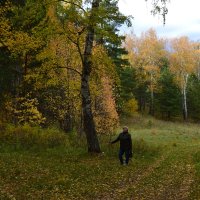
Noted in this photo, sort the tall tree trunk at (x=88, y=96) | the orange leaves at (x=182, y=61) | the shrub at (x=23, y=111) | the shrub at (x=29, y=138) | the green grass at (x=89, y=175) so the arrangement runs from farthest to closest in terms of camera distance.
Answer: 1. the orange leaves at (x=182, y=61)
2. the shrub at (x=23, y=111)
3. the shrub at (x=29, y=138)
4. the tall tree trunk at (x=88, y=96)
5. the green grass at (x=89, y=175)

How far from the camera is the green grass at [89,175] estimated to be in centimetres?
1079

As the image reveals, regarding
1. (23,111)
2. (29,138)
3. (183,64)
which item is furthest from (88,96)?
(183,64)

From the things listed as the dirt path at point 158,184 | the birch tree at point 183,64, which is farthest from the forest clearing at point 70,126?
the birch tree at point 183,64

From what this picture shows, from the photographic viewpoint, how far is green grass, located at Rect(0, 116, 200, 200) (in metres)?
10.8

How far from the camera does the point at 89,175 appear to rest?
1360 centimetres

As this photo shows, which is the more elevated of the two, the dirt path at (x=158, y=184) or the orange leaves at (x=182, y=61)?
the orange leaves at (x=182, y=61)

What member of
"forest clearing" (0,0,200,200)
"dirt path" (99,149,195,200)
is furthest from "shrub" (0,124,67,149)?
"dirt path" (99,149,195,200)

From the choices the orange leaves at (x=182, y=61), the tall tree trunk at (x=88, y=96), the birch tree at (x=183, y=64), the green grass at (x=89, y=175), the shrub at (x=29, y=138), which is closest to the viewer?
the green grass at (x=89, y=175)

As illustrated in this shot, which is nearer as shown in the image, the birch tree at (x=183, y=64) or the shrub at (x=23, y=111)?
the shrub at (x=23, y=111)

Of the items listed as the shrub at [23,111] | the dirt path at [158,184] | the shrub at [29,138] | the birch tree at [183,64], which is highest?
the birch tree at [183,64]

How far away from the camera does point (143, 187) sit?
11.9m

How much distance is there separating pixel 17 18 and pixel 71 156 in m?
7.25

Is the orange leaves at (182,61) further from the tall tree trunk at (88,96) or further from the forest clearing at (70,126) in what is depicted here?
the tall tree trunk at (88,96)

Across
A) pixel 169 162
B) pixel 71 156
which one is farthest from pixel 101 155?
pixel 169 162
